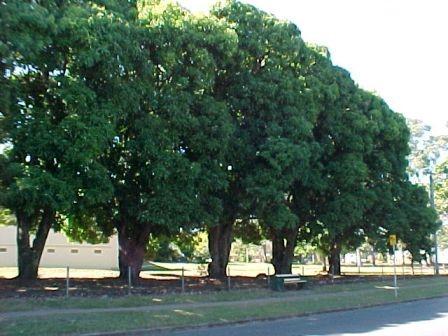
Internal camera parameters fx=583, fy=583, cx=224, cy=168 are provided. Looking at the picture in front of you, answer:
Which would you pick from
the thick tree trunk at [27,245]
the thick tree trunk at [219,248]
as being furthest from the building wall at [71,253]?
the thick tree trunk at [27,245]

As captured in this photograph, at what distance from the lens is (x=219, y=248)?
105ft

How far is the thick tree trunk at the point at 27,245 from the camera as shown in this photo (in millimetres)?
23938

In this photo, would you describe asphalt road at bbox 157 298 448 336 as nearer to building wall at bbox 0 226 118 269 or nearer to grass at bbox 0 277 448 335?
grass at bbox 0 277 448 335

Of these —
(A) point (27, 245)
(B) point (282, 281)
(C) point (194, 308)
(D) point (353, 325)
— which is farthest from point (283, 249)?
(D) point (353, 325)

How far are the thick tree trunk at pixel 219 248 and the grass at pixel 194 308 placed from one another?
5.70 m

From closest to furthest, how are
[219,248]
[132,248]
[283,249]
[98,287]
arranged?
[98,287] < [132,248] < [219,248] < [283,249]

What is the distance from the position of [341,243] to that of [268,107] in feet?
52.6

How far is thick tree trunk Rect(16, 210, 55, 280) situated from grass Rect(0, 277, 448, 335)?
5.35 metres

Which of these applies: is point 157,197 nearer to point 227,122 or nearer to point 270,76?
point 227,122

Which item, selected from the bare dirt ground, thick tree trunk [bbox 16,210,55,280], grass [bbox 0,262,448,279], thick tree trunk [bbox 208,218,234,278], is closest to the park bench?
the bare dirt ground

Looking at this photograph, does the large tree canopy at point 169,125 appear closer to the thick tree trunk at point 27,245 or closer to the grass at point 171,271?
the thick tree trunk at point 27,245

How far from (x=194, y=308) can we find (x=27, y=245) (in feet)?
30.3

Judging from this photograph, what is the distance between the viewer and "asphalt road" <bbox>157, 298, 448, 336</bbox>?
547 inches

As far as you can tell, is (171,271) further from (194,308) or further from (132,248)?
(194,308)
